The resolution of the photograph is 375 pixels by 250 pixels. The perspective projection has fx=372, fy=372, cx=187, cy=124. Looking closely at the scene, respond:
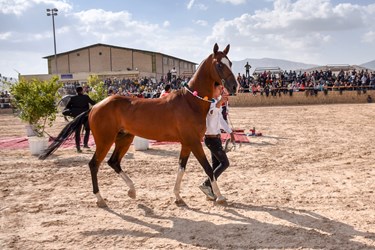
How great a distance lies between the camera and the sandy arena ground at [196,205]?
411cm

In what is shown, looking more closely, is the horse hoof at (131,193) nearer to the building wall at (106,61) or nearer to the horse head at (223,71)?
the horse head at (223,71)

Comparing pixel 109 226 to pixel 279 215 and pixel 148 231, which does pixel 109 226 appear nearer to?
pixel 148 231

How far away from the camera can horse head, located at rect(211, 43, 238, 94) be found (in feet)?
16.4

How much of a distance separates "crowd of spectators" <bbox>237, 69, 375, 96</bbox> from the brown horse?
Answer: 76.0 ft

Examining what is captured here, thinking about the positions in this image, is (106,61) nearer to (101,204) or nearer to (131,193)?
(131,193)

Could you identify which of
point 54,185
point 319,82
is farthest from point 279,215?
point 319,82

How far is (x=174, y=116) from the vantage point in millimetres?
5324

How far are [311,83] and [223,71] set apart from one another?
25.9m

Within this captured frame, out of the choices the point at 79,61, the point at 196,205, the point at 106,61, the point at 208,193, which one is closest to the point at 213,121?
the point at 208,193

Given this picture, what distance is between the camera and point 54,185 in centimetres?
662

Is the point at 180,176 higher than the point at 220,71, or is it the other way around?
the point at 220,71

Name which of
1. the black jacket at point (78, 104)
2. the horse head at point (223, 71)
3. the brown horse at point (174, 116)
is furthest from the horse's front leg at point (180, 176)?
the black jacket at point (78, 104)

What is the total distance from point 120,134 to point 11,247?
2417mm

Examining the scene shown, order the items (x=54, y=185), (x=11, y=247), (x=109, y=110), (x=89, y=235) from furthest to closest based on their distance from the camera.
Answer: (x=54, y=185), (x=109, y=110), (x=89, y=235), (x=11, y=247)
